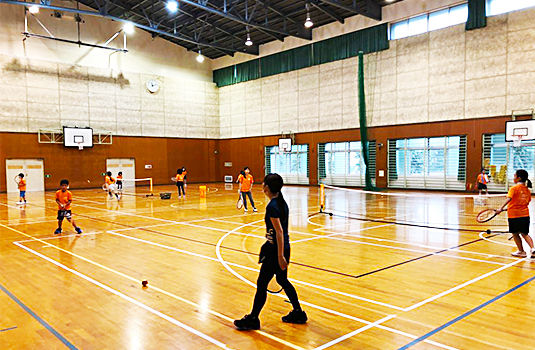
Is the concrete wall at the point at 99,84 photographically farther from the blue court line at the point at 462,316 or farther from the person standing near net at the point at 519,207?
the blue court line at the point at 462,316

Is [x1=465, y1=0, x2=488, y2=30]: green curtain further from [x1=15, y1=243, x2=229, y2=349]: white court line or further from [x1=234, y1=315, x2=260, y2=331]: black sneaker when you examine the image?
[x1=15, y1=243, x2=229, y2=349]: white court line

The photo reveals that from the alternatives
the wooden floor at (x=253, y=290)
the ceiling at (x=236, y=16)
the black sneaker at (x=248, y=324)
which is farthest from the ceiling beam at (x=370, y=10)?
the black sneaker at (x=248, y=324)

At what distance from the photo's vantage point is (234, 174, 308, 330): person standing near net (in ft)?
14.4

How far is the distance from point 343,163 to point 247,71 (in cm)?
1293

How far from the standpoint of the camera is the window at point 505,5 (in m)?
21.4

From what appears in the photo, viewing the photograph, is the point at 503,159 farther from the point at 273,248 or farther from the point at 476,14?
the point at 273,248

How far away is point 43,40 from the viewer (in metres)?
29.2

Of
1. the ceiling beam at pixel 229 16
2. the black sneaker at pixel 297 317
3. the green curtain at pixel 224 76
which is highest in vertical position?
the ceiling beam at pixel 229 16

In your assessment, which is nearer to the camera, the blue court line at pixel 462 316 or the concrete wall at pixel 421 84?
the blue court line at pixel 462 316

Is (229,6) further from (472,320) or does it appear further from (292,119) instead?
(472,320)

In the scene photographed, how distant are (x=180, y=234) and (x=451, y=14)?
21766 mm

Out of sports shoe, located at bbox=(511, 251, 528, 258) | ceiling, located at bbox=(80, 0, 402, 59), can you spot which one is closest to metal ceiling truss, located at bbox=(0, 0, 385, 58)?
ceiling, located at bbox=(80, 0, 402, 59)

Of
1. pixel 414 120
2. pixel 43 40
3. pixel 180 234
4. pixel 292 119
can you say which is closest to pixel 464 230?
pixel 180 234

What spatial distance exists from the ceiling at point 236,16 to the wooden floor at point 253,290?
1846 centimetres
